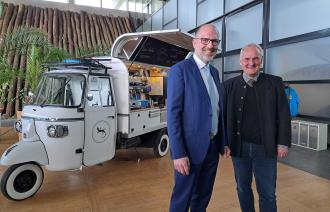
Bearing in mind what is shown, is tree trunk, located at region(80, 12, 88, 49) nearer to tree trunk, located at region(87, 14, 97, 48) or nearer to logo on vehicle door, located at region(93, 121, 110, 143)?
tree trunk, located at region(87, 14, 97, 48)

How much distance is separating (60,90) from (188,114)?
99.2 inches

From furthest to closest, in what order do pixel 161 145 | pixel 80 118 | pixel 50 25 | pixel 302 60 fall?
pixel 50 25 → pixel 302 60 → pixel 161 145 → pixel 80 118

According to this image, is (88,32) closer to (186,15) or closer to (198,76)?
(186,15)

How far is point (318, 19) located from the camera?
229 inches

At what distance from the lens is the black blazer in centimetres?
217

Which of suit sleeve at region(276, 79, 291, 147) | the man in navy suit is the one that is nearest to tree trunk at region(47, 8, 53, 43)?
the man in navy suit

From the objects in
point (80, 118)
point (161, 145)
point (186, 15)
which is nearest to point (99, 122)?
point (80, 118)

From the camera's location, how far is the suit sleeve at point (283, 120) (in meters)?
2.17

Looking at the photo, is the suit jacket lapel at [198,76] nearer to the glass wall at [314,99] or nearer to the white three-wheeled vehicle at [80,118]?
the white three-wheeled vehicle at [80,118]

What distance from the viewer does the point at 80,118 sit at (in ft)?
12.2

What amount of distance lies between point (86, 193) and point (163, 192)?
1013 millimetres

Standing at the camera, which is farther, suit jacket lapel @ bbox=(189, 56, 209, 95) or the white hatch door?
the white hatch door

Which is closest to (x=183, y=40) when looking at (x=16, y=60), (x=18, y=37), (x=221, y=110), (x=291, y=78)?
(x=291, y=78)

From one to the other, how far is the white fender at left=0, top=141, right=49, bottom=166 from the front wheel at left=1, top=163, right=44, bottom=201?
0.12m
